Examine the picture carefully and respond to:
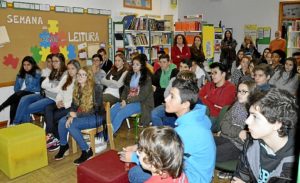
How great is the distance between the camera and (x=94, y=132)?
3.45 m

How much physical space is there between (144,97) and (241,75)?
71.8 inches

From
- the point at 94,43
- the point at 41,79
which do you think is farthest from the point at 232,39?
the point at 41,79

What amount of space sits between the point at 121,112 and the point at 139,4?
4.08 meters

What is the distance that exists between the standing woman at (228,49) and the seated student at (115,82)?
3.61 metres

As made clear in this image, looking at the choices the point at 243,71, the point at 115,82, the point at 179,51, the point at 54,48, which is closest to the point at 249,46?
the point at 179,51

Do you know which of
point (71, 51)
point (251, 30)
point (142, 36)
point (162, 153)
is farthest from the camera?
point (251, 30)

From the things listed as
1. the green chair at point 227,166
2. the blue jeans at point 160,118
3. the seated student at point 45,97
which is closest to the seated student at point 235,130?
the green chair at point 227,166

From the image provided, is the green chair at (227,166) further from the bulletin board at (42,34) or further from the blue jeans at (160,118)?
the bulletin board at (42,34)

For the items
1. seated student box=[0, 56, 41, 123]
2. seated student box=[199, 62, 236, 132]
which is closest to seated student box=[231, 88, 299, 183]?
seated student box=[199, 62, 236, 132]

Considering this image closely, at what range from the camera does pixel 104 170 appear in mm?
2375

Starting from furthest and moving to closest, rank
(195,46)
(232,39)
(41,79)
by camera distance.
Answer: (232,39), (195,46), (41,79)

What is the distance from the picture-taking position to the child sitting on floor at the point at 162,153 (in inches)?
56.9

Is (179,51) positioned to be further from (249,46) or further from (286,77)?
(286,77)

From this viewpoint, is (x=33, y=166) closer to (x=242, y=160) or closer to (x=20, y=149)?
(x=20, y=149)
